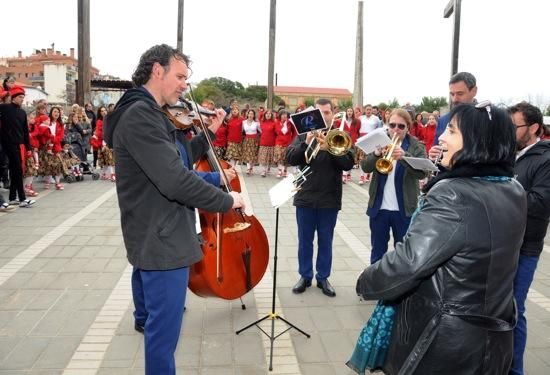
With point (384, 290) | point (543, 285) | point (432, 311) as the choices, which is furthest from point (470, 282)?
point (543, 285)

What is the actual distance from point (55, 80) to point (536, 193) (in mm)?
87330

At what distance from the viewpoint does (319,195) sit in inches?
182

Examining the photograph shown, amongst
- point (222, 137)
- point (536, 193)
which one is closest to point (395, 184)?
point (536, 193)

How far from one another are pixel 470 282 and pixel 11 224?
23.6ft

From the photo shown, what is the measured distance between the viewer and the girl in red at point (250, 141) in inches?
524

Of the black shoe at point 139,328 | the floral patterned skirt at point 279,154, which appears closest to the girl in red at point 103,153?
the floral patterned skirt at point 279,154

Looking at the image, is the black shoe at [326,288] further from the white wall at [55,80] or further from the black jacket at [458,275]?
the white wall at [55,80]

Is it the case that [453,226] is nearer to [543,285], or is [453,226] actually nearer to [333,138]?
[333,138]

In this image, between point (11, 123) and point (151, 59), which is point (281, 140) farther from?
point (151, 59)

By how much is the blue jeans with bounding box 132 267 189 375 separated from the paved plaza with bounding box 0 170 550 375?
0.88m

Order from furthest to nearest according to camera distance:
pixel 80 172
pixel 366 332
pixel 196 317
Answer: pixel 80 172, pixel 196 317, pixel 366 332

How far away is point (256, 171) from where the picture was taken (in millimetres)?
14234

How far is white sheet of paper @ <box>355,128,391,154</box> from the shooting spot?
4133mm

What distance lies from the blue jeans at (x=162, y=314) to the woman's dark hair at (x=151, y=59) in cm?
103
